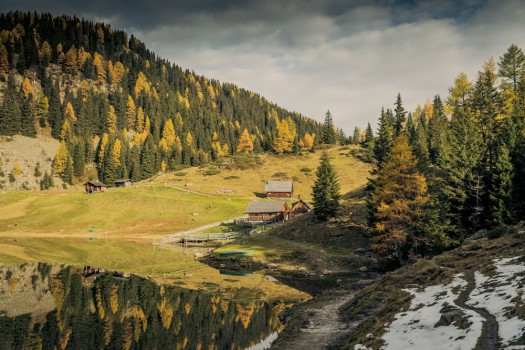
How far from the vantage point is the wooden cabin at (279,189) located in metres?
121

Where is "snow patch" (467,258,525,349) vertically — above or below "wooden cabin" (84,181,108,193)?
below

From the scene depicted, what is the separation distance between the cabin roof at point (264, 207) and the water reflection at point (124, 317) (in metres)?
49.4

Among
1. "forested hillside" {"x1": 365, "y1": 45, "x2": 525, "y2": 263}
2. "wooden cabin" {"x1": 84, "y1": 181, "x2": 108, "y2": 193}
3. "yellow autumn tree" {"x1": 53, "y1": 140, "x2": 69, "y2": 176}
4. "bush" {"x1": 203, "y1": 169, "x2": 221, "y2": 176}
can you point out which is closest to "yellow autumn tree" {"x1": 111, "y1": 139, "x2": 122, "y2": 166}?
"yellow autumn tree" {"x1": 53, "y1": 140, "x2": 69, "y2": 176}

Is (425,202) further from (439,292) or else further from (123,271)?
(123,271)

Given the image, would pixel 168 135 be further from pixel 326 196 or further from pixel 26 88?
pixel 326 196

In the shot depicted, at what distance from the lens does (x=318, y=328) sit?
93.8 ft

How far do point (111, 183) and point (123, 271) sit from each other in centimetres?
10104

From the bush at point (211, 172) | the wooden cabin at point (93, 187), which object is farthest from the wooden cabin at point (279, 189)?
the wooden cabin at point (93, 187)

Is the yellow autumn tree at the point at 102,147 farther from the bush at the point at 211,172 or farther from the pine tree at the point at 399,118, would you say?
the pine tree at the point at 399,118

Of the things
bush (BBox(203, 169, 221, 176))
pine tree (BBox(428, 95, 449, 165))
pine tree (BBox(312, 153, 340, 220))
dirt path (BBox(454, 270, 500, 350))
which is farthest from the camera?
bush (BBox(203, 169, 221, 176))

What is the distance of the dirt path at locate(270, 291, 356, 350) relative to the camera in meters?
25.4

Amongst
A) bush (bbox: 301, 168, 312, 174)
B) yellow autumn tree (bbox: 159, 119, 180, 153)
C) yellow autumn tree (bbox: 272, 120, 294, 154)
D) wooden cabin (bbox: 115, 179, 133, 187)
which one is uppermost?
yellow autumn tree (bbox: 159, 119, 180, 153)

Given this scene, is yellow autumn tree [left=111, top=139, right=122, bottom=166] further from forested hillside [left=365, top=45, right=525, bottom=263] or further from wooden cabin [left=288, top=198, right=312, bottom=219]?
forested hillside [left=365, top=45, right=525, bottom=263]

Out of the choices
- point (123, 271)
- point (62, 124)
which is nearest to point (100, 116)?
point (62, 124)
